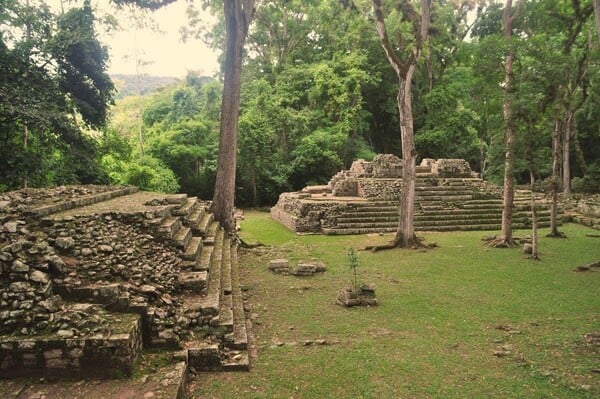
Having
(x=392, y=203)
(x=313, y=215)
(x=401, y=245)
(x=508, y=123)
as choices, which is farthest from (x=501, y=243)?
(x=313, y=215)

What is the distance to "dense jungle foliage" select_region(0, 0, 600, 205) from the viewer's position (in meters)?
11.2

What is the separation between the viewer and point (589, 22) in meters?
17.4

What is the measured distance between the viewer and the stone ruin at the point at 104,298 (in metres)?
4.11

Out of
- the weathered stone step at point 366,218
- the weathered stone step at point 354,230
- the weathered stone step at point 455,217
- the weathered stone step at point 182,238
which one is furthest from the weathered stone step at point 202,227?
the weathered stone step at point 455,217

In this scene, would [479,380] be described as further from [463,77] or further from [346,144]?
[463,77]

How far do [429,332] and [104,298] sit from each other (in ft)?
14.1

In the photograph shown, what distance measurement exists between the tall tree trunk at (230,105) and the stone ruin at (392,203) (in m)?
4.34

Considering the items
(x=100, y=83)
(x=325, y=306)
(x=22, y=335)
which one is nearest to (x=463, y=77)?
(x=100, y=83)

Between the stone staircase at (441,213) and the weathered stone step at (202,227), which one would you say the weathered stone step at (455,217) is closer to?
the stone staircase at (441,213)

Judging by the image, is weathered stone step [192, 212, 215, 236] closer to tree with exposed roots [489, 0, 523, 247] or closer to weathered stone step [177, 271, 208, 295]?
weathered stone step [177, 271, 208, 295]

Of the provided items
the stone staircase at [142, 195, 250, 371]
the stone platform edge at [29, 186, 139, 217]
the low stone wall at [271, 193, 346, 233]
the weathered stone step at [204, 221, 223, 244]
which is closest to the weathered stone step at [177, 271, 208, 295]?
the stone staircase at [142, 195, 250, 371]

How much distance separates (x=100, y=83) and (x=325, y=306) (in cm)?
1132

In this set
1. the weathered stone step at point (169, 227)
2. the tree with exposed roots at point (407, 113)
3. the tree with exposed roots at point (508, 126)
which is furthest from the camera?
the tree with exposed roots at point (407, 113)

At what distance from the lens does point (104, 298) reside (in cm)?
484
